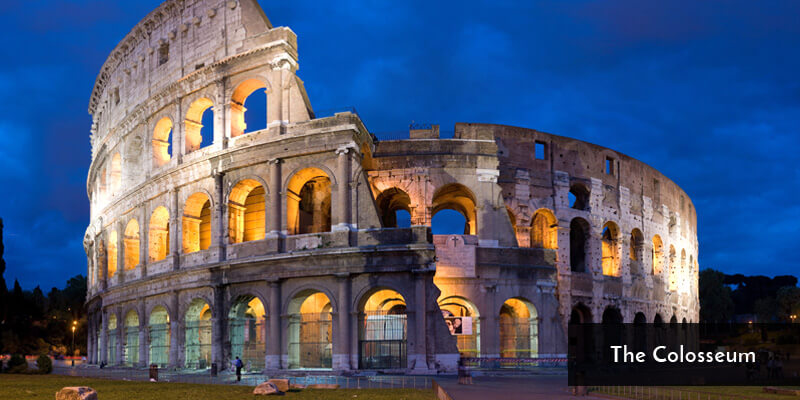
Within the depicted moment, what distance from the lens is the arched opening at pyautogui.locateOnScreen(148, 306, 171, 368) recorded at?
30.1 meters

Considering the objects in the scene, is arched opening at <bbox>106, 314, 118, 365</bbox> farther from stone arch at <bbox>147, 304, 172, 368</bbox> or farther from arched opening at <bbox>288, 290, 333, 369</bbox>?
arched opening at <bbox>288, 290, 333, 369</bbox>

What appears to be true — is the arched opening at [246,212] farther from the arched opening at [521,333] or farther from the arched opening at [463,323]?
the arched opening at [521,333]

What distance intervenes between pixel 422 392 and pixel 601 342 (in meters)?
20.0

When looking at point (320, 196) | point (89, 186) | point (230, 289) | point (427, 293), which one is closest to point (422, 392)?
Result: point (427, 293)

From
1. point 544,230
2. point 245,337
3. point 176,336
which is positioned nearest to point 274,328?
point 245,337

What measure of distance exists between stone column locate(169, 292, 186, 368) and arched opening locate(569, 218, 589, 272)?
17.4 metres

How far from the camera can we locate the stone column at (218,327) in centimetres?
2616

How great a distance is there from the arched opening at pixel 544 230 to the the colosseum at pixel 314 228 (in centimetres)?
10

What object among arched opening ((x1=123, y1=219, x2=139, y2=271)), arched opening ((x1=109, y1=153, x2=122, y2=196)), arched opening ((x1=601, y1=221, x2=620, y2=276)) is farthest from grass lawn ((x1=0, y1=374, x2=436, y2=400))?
arched opening ((x1=601, y1=221, x2=620, y2=276))

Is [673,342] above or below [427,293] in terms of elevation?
below

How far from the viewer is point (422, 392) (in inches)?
655

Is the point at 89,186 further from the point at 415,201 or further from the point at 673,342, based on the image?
the point at 673,342

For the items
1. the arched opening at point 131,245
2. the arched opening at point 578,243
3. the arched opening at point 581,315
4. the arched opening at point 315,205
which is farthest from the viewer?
the arched opening at point 578,243

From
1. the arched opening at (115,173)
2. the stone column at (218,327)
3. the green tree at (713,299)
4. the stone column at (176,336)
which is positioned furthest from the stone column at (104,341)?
the green tree at (713,299)
